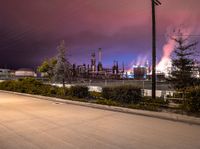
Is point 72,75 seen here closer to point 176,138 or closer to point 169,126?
point 169,126

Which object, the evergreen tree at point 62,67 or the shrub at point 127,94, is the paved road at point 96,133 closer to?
the shrub at point 127,94

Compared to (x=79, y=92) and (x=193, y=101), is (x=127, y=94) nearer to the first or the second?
(x=193, y=101)

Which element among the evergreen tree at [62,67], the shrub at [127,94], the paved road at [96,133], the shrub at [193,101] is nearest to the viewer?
the paved road at [96,133]

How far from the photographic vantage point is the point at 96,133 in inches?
307

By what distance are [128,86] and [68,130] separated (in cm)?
704

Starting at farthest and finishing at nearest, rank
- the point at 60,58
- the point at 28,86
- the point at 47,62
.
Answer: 1. the point at 47,62
2. the point at 28,86
3. the point at 60,58

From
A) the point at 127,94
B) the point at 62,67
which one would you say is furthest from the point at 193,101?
the point at 62,67

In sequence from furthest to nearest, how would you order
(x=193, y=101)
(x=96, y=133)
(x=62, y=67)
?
1. (x=62, y=67)
2. (x=193, y=101)
3. (x=96, y=133)

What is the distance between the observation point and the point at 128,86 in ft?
48.2

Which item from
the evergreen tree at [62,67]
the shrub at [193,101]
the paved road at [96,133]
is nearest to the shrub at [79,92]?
the evergreen tree at [62,67]

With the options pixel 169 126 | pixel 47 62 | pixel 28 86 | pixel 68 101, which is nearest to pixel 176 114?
pixel 169 126

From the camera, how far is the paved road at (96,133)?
21.4 feet

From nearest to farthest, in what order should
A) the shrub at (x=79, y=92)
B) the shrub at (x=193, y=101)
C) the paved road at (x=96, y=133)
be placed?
1. the paved road at (x=96, y=133)
2. the shrub at (x=193, y=101)
3. the shrub at (x=79, y=92)

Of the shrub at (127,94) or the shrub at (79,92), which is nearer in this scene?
the shrub at (127,94)
